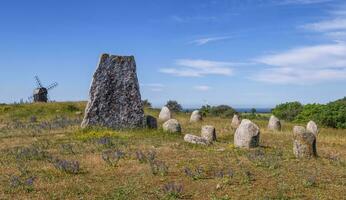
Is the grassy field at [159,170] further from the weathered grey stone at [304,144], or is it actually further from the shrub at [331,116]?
the shrub at [331,116]

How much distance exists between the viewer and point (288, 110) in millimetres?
90125

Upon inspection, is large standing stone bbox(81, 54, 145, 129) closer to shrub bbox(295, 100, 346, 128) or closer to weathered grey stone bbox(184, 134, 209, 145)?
weathered grey stone bbox(184, 134, 209, 145)

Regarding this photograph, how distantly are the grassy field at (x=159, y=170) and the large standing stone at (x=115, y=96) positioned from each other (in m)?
4.89

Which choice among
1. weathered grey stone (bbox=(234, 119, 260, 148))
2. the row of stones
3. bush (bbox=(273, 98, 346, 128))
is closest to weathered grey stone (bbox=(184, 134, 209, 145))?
the row of stones

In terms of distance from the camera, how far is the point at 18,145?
26.9 m

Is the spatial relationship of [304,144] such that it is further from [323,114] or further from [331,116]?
[323,114]

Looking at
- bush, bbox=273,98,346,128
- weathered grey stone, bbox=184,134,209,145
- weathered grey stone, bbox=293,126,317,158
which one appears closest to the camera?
weathered grey stone, bbox=293,126,317,158

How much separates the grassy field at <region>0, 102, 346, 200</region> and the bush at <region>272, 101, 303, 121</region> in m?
58.7

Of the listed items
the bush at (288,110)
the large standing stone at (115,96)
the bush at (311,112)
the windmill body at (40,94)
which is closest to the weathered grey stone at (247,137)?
the large standing stone at (115,96)

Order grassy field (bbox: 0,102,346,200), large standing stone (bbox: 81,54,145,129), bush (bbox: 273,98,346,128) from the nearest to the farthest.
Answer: grassy field (bbox: 0,102,346,200)
large standing stone (bbox: 81,54,145,129)
bush (bbox: 273,98,346,128)

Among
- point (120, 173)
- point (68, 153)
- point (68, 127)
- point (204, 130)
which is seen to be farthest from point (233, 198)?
A: point (68, 127)

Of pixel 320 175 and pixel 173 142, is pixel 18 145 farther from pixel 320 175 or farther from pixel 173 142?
pixel 320 175

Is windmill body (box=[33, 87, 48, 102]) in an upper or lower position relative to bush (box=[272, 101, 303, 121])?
upper

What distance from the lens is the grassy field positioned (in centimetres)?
1599
